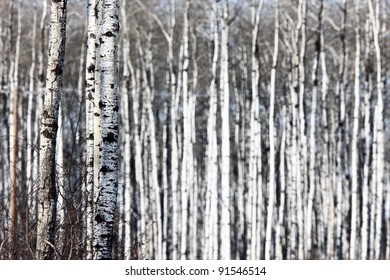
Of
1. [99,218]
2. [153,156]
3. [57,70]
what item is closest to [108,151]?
[99,218]

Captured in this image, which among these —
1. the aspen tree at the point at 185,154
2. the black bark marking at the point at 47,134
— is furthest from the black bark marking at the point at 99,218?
the aspen tree at the point at 185,154

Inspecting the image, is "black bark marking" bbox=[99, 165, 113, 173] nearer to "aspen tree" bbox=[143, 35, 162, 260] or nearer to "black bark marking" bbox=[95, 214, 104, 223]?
"black bark marking" bbox=[95, 214, 104, 223]

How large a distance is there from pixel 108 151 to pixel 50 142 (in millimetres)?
936

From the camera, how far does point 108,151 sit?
6.12 metres

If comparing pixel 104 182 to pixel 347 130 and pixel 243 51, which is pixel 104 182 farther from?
pixel 347 130

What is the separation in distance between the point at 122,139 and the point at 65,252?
1246cm

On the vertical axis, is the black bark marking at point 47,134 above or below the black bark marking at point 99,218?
above

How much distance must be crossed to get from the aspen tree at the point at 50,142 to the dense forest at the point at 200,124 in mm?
13

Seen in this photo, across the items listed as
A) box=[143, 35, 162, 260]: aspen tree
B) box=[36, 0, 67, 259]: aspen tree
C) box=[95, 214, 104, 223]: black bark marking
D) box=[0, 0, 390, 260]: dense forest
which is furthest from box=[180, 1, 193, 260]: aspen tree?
box=[95, 214, 104, 223]: black bark marking

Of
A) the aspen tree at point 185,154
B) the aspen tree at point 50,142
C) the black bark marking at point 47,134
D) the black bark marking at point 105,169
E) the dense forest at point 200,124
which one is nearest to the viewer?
the black bark marking at point 105,169

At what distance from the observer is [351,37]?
1822 cm

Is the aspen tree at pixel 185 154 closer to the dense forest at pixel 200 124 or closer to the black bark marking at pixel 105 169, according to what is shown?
the dense forest at pixel 200 124

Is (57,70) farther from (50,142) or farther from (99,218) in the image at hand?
(99,218)

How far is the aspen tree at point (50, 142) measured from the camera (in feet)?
22.0
